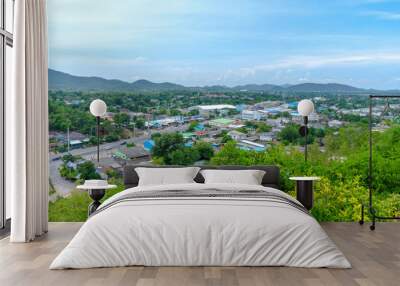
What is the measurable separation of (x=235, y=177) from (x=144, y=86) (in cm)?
258

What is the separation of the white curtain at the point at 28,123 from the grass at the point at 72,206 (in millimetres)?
1835

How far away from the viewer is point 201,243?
4930 millimetres

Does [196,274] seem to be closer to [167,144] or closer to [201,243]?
[201,243]

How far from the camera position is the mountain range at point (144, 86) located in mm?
8875

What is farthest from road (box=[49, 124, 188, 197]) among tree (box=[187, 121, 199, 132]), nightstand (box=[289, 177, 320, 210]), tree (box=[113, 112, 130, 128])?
nightstand (box=[289, 177, 320, 210])

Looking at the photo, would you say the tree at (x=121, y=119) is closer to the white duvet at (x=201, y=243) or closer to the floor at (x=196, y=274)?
the floor at (x=196, y=274)

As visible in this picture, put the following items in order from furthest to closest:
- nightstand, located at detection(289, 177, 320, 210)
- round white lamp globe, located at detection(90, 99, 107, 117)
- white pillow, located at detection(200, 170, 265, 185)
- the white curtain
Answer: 1. round white lamp globe, located at detection(90, 99, 107, 117)
2. nightstand, located at detection(289, 177, 320, 210)
3. white pillow, located at detection(200, 170, 265, 185)
4. the white curtain

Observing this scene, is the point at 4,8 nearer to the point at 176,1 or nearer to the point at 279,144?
the point at 176,1

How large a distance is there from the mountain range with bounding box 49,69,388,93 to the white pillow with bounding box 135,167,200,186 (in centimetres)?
199

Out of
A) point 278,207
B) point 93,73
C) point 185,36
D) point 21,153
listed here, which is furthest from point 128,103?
point 278,207

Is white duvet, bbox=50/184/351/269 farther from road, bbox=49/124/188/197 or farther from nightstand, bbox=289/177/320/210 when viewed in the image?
road, bbox=49/124/188/197

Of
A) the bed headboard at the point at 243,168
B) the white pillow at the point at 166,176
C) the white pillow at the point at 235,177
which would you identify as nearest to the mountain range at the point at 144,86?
the bed headboard at the point at 243,168

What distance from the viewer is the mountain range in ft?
29.1

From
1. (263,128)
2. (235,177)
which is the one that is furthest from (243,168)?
(263,128)
